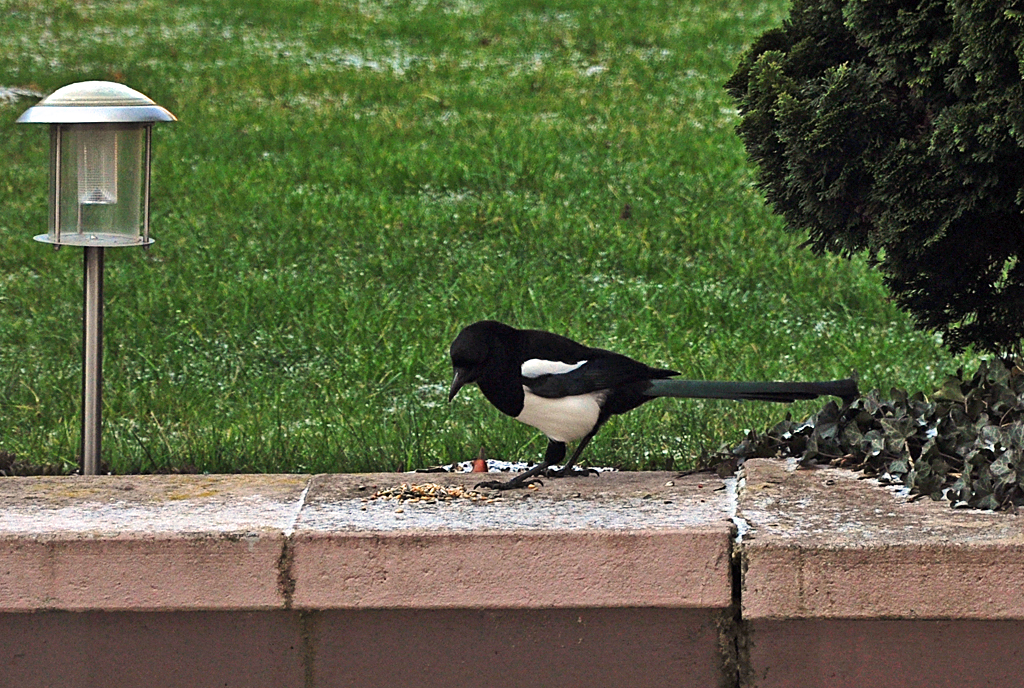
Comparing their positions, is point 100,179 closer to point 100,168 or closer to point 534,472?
point 100,168

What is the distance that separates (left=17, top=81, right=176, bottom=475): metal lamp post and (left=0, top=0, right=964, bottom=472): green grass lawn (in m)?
0.42

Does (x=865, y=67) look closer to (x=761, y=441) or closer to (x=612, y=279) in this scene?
(x=761, y=441)

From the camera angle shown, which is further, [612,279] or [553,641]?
[612,279]

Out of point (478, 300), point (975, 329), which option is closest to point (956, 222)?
point (975, 329)

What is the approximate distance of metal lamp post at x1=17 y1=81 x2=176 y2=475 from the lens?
4.25 m

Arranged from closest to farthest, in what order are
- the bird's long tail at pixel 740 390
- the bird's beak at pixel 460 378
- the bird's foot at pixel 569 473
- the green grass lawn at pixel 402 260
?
the bird's beak at pixel 460 378 → the bird's long tail at pixel 740 390 → the bird's foot at pixel 569 473 → the green grass lawn at pixel 402 260

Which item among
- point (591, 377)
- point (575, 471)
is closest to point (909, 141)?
point (591, 377)

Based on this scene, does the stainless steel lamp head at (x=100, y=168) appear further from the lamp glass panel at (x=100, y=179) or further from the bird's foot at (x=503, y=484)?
the bird's foot at (x=503, y=484)

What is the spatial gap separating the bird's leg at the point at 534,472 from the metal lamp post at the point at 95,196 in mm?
1280

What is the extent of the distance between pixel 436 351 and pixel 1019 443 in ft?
9.80

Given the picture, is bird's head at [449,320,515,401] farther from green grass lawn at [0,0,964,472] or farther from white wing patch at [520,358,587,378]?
green grass lawn at [0,0,964,472]

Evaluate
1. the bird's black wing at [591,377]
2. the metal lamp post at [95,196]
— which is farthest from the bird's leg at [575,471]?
the metal lamp post at [95,196]

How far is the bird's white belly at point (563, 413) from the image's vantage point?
4035mm

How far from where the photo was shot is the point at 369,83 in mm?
12328
